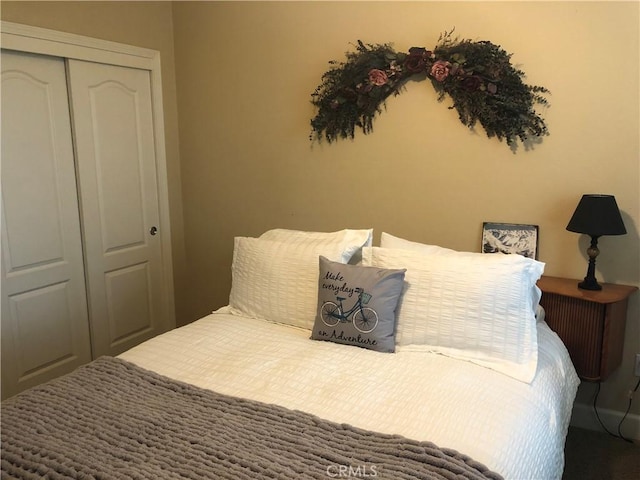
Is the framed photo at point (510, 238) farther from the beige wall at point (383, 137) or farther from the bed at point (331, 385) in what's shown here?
the bed at point (331, 385)

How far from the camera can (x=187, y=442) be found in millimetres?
1471

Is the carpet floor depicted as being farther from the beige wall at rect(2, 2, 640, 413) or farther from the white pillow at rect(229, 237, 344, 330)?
the white pillow at rect(229, 237, 344, 330)

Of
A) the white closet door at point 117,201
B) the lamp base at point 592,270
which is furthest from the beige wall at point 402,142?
the white closet door at point 117,201

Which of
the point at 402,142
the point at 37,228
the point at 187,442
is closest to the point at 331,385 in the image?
the point at 187,442

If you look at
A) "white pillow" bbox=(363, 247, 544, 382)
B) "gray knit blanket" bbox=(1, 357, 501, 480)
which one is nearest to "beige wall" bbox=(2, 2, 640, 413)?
"white pillow" bbox=(363, 247, 544, 382)

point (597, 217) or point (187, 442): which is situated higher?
point (597, 217)

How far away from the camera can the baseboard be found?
2.49 metres

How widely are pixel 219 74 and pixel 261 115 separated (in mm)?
407

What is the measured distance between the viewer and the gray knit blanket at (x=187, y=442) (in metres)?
1.34

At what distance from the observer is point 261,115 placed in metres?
3.19

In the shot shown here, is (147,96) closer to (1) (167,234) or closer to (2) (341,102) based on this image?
(1) (167,234)

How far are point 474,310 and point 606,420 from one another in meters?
1.13

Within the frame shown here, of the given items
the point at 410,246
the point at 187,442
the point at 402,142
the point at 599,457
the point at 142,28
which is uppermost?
the point at 142,28

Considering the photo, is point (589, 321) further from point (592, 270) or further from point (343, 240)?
point (343, 240)
